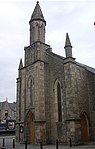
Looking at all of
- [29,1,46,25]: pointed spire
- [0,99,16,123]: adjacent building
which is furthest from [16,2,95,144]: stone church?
[0,99,16,123]: adjacent building

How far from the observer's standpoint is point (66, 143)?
2033 centimetres

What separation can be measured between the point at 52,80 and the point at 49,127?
5.60 m

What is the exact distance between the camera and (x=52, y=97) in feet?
76.3

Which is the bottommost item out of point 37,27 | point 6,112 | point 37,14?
point 6,112

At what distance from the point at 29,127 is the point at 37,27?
523 inches

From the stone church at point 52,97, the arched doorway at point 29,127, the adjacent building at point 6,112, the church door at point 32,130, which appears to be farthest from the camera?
the adjacent building at point 6,112

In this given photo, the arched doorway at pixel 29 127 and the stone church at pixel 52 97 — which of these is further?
the arched doorway at pixel 29 127

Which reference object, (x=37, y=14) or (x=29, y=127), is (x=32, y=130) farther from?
(x=37, y=14)

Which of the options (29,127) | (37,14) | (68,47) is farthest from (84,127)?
(37,14)

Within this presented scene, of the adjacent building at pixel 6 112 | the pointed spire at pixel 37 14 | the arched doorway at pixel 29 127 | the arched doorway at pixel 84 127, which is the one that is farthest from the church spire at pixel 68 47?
the adjacent building at pixel 6 112

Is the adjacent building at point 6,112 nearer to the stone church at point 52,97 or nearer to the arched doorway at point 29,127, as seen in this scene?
the stone church at point 52,97

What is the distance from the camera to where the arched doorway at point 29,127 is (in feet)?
76.3

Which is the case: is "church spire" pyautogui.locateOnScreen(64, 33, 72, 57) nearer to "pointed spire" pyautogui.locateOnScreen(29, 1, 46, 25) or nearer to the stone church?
the stone church

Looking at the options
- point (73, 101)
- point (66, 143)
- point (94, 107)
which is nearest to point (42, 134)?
point (66, 143)
